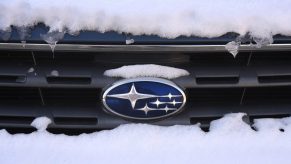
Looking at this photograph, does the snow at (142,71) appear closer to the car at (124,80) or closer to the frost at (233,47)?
the car at (124,80)

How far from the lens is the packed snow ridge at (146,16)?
1632 millimetres

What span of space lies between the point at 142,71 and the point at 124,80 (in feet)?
0.27

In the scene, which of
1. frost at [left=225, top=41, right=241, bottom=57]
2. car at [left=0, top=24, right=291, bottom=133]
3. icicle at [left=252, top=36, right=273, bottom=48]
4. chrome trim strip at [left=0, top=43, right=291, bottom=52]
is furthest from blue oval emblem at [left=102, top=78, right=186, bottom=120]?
icicle at [left=252, top=36, right=273, bottom=48]

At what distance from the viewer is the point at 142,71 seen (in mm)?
1716

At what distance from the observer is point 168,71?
5.70ft

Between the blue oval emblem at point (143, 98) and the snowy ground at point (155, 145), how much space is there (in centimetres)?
7

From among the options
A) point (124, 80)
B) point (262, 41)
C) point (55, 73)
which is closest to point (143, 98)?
point (124, 80)

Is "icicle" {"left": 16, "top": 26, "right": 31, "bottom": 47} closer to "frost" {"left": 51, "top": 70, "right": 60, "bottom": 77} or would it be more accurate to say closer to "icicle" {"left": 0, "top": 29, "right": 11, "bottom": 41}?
"icicle" {"left": 0, "top": 29, "right": 11, "bottom": 41}

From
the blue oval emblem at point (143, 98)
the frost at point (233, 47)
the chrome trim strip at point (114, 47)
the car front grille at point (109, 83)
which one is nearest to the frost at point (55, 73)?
the car front grille at point (109, 83)

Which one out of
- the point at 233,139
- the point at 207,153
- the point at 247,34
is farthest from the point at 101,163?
the point at 247,34

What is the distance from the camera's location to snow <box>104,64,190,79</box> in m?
1.71

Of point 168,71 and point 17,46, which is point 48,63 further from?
point 168,71

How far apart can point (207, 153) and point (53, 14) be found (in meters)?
0.83

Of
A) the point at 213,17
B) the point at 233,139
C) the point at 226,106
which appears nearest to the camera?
the point at 213,17
